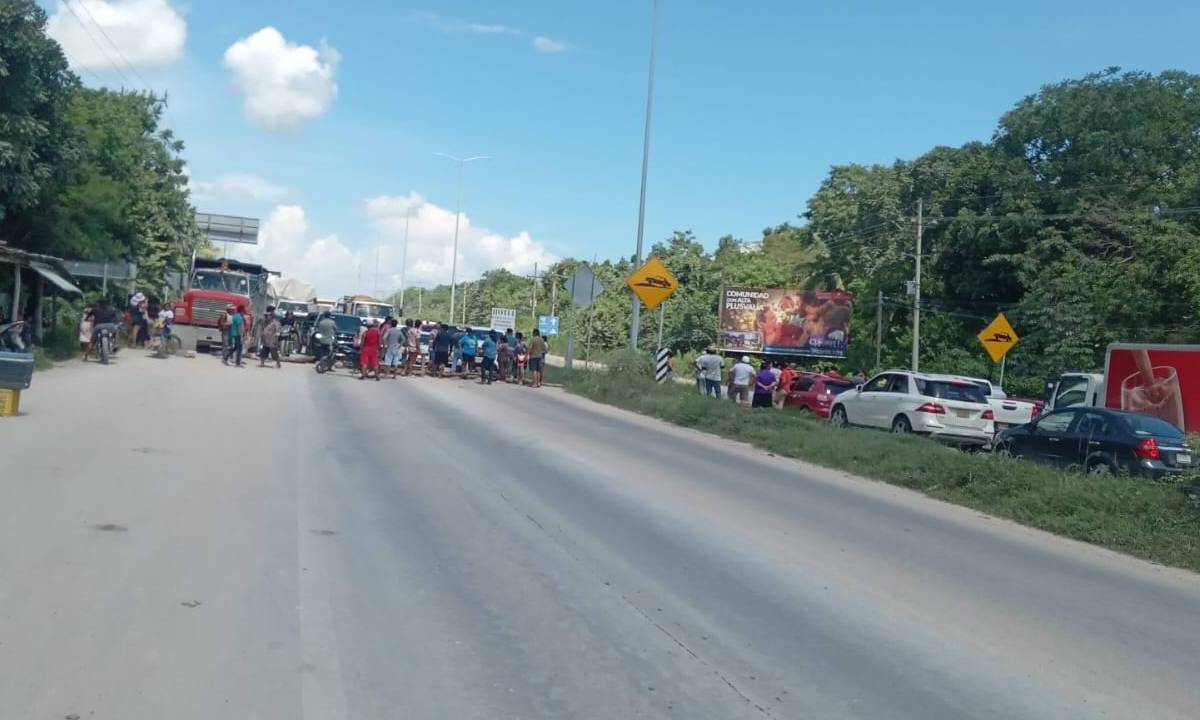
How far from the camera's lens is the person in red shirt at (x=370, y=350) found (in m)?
30.3

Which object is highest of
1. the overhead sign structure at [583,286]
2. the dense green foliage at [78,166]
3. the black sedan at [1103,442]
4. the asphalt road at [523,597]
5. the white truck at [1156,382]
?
the dense green foliage at [78,166]

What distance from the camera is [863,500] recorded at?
544 inches

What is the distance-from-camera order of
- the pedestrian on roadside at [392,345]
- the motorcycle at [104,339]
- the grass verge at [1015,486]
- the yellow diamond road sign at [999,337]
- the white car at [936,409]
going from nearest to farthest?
the grass verge at [1015,486] < the white car at [936,409] < the motorcycle at [104,339] < the yellow diamond road sign at [999,337] < the pedestrian on roadside at [392,345]

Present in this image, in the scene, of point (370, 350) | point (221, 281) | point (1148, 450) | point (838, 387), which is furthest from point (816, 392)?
point (221, 281)

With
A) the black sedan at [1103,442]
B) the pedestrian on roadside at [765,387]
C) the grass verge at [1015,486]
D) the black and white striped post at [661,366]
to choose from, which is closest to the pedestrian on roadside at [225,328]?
the black and white striped post at [661,366]

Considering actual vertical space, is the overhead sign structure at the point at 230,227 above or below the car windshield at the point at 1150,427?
above

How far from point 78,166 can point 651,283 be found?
16.8 metres

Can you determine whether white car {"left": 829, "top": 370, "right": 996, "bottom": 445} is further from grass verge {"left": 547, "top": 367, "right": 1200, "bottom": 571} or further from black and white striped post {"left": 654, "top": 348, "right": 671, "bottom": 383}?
black and white striped post {"left": 654, "top": 348, "right": 671, "bottom": 383}

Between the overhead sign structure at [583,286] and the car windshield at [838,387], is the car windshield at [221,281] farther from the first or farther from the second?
the car windshield at [838,387]

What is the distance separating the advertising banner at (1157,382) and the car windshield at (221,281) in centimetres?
2554

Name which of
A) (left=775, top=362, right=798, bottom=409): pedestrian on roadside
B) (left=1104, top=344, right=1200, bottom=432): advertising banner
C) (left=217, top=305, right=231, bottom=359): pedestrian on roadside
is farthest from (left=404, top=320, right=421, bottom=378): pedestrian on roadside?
(left=1104, top=344, right=1200, bottom=432): advertising banner

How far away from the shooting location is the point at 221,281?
34.2 metres

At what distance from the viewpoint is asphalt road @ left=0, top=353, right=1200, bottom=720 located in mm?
5719

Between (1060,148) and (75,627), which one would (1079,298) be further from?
(75,627)
